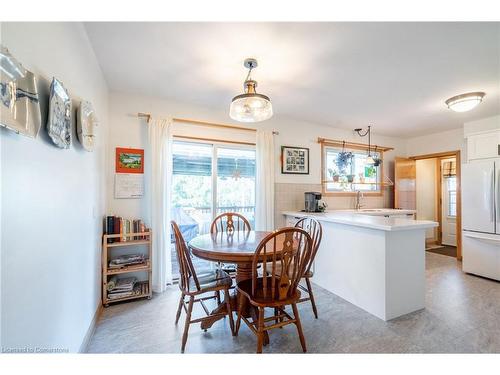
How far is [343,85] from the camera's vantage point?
2508 millimetres

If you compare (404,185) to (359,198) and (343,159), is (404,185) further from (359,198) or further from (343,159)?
(343,159)

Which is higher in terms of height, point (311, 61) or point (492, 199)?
point (311, 61)

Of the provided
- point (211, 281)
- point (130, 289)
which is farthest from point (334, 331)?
point (130, 289)

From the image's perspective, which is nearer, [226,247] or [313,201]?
[226,247]

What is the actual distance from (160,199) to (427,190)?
577cm

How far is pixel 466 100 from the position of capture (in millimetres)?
2639

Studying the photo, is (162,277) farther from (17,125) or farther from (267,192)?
(17,125)

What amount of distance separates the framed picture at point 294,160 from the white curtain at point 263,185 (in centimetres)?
35

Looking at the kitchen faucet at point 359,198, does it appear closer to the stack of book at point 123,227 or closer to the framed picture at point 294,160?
the framed picture at point 294,160
